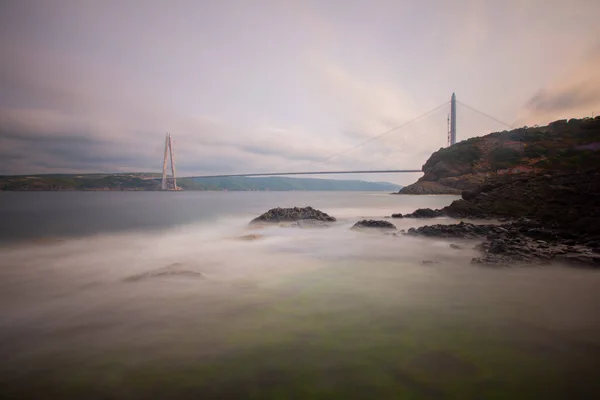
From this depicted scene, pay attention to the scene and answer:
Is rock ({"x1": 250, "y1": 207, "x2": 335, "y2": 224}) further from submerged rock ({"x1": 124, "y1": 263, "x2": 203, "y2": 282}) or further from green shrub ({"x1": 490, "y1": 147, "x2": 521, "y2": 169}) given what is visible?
green shrub ({"x1": 490, "y1": 147, "x2": 521, "y2": 169})

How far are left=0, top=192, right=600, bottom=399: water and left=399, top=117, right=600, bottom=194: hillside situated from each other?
41750 millimetres

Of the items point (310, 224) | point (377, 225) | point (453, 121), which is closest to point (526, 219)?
point (377, 225)

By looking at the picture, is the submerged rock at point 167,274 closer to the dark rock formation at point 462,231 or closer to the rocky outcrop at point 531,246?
the rocky outcrop at point 531,246

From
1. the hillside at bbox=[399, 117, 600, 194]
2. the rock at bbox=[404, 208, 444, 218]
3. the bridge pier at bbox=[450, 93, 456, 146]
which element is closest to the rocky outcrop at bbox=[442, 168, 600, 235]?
the rock at bbox=[404, 208, 444, 218]

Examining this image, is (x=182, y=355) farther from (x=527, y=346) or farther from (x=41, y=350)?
(x=527, y=346)

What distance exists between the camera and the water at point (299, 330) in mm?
2316

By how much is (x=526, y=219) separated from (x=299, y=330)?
438 inches

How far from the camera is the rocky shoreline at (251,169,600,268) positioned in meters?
6.08

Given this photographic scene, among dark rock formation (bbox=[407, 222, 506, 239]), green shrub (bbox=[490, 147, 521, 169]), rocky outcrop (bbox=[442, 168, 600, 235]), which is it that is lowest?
dark rock formation (bbox=[407, 222, 506, 239])

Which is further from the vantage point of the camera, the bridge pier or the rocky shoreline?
the bridge pier

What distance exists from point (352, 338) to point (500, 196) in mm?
14325

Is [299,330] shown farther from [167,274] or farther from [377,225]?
[377,225]

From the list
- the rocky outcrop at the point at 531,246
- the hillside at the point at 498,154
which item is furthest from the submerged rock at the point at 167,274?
the hillside at the point at 498,154

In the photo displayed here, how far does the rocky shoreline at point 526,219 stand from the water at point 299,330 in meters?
0.83
